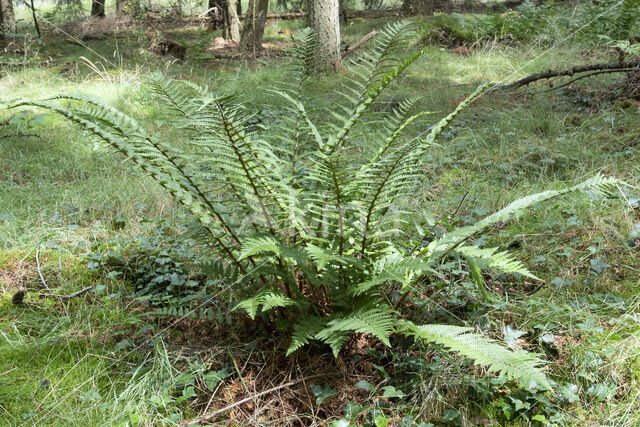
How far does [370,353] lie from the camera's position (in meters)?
1.89

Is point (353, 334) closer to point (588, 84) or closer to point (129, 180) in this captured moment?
point (129, 180)

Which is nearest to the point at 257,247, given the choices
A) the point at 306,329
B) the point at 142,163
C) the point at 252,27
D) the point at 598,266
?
the point at 306,329

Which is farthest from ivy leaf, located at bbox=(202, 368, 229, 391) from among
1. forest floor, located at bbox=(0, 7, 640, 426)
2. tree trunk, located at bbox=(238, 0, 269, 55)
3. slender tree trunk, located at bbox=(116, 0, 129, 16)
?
slender tree trunk, located at bbox=(116, 0, 129, 16)

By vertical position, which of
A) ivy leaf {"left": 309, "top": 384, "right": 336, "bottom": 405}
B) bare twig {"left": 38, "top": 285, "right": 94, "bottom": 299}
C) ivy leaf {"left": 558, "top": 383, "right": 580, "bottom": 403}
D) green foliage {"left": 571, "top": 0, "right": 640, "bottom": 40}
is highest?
green foliage {"left": 571, "top": 0, "right": 640, "bottom": 40}

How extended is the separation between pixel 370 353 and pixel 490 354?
1.81 ft

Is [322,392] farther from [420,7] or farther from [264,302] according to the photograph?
[420,7]

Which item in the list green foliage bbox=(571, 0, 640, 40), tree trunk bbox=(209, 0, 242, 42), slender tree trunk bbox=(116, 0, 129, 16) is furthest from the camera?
tree trunk bbox=(209, 0, 242, 42)

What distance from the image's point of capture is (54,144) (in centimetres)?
450

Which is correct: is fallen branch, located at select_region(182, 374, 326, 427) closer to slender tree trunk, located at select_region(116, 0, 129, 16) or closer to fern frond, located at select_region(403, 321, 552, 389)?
fern frond, located at select_region(403, 321, 552, 389)

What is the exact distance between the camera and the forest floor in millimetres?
1687

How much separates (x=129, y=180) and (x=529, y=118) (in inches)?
139

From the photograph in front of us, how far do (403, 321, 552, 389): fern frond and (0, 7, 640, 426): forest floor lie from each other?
0.23 m

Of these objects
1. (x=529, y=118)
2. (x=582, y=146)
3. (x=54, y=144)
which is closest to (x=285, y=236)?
(x=582, y=146)

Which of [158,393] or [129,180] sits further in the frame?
[129,180]
